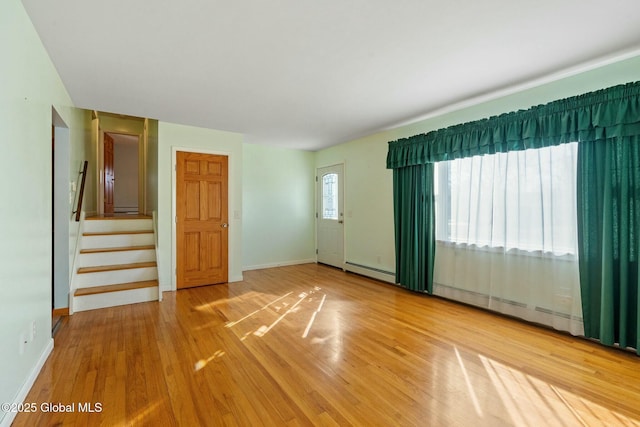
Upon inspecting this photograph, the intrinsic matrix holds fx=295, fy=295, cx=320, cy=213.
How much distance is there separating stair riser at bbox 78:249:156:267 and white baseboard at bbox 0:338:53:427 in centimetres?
172

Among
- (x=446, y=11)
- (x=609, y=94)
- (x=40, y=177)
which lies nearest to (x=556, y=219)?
(x=609, y=94)

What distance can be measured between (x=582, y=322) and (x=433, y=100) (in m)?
2.73

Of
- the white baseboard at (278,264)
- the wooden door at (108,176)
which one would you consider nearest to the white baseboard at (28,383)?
the white baseboard at (278,264)

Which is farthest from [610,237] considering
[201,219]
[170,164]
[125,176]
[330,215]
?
[125,176]

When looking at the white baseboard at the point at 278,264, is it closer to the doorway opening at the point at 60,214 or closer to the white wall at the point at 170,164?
the white wall at the point at 170,164

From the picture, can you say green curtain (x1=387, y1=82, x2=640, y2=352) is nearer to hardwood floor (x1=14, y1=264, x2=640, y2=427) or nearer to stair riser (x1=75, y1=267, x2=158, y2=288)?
hardwood floor (x1=14, y1=264, x2=640, y2=427)

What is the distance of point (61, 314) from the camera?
340 centimetres

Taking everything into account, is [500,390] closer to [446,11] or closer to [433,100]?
[446,11]

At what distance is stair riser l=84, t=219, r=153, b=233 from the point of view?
173 inches

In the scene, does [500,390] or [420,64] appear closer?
[500,390]

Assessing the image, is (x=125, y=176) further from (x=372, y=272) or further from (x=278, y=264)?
(x=372, y=272)

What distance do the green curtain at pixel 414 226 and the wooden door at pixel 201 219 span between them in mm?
2841

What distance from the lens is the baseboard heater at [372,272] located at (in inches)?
192

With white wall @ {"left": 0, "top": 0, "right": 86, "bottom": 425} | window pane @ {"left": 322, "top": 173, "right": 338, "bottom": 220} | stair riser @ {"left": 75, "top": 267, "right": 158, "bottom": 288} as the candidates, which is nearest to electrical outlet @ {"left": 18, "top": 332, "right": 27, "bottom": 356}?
white wall @ {"left": 0, "top": 0, "right": 86, "bottom": 425}
